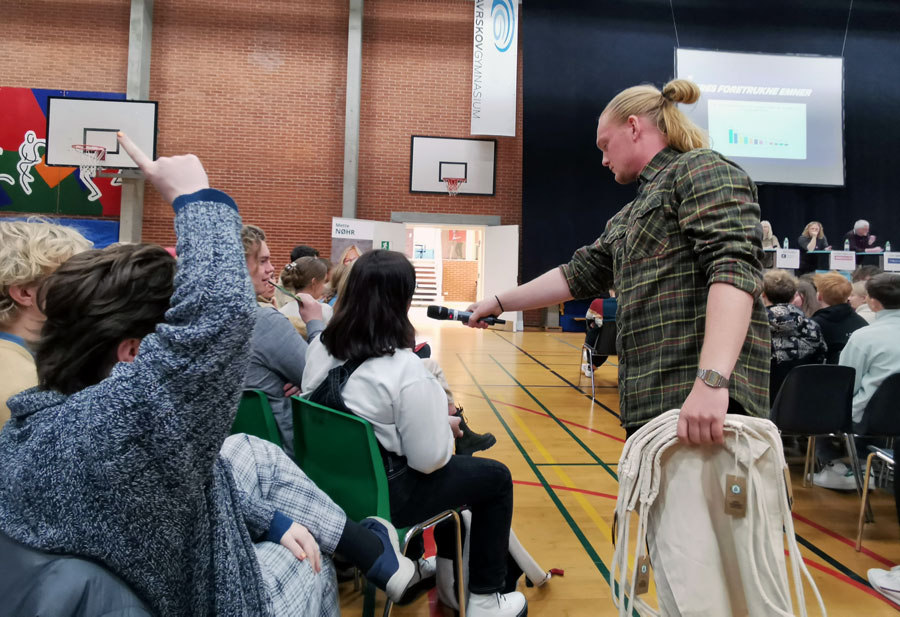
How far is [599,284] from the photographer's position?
65.4 inches

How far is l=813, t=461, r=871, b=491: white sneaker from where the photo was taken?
314 cm

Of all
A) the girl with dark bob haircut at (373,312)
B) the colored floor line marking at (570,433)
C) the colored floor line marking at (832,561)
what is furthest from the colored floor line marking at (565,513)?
the girl with dark bob haircut at (373,312)

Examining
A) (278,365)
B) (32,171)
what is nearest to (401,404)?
(278,365)

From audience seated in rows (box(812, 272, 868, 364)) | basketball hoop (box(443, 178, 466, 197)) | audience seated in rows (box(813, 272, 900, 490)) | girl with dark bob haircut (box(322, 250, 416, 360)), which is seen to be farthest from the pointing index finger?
basketball hoop (box(443, 178, 466, 197))

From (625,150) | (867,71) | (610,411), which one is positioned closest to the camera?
(625,150)

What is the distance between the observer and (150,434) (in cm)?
67

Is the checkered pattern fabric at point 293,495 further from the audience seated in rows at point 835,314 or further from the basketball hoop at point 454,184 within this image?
the basketball hoop at point 454,184

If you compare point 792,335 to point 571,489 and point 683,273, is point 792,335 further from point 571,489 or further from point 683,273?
point 683,273

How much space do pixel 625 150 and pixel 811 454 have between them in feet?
8.95

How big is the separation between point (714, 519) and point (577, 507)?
1809 mm

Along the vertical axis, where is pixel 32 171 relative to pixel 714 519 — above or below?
above

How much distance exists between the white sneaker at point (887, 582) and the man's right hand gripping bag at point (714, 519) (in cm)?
132

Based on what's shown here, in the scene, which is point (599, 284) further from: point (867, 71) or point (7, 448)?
point (867, 71)

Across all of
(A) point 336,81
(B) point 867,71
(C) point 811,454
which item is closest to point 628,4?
(B) point 867,71
